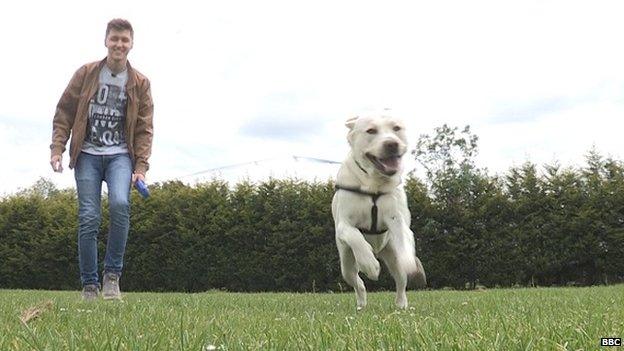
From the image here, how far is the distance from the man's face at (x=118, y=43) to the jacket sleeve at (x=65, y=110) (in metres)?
0.31

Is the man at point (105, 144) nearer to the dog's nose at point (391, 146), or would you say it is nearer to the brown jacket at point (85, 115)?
the brown jacket at point (85, 115)

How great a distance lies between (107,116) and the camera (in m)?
5.13

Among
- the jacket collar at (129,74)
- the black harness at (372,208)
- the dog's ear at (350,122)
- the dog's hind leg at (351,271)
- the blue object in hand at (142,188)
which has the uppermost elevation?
the jacket collar at (129,74)

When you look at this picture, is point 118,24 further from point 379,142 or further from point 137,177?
point 379,142

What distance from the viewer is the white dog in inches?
155

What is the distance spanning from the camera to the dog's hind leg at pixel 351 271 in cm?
427

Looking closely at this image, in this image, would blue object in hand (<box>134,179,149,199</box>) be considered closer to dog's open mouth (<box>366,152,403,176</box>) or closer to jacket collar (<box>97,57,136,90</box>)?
jacket collar (<box>97,57,136,90</box>)

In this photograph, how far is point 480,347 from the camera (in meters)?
1.65

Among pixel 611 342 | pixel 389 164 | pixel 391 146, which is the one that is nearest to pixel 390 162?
pixel 389 164

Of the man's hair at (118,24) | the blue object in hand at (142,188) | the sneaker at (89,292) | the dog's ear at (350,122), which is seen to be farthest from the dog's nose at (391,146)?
the sneaker at (89,292)

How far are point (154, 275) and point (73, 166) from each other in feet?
30.3

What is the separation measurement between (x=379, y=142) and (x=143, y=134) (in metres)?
2.42

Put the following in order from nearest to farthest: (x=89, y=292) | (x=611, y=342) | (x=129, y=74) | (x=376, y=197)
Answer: (x=611, y=342) → (x=376, y=197) → (x=89, y=292) → (x=129, y=74)

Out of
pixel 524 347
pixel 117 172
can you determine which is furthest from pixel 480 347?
pixel 117 172
